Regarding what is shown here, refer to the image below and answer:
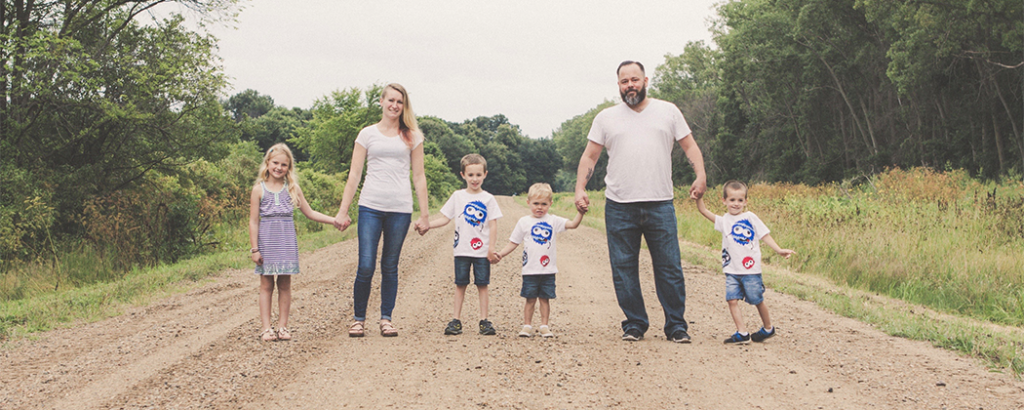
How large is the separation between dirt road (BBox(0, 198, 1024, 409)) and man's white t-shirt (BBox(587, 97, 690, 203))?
1.23m

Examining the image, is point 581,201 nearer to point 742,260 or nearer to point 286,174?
point 742,260

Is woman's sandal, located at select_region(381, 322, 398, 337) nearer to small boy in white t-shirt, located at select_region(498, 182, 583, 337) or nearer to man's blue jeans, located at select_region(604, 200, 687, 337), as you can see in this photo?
small boy in white t-shirt, located at select_region(498, 182, 583, 337)

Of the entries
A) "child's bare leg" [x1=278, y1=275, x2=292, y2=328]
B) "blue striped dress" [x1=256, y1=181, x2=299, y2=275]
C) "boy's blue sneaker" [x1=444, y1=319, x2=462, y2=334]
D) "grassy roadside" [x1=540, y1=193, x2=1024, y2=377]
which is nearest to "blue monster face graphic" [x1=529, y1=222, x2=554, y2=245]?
Answer: "boy's blue sneaker" [x1=444, y1=319, x2=462, y2=334]

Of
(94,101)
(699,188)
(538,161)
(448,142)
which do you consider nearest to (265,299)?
(699,188)

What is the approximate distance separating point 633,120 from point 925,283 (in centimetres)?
549

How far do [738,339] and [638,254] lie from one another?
3.42 ft

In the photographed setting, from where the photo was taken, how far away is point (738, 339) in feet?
17.0

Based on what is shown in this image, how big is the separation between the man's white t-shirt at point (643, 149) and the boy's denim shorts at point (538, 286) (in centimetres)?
96

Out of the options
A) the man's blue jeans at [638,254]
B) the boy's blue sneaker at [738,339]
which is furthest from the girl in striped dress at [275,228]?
the boy's blue sneaker at [738,339]

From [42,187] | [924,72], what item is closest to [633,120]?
[42,187]

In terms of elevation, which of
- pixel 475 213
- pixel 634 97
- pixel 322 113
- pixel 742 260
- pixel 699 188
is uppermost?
pixel 322 113

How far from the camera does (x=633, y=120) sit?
508 cm

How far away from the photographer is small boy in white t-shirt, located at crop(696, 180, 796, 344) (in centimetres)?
514

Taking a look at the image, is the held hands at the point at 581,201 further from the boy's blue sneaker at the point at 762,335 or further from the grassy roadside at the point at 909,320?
the grassy roadside at the point at 909,320
